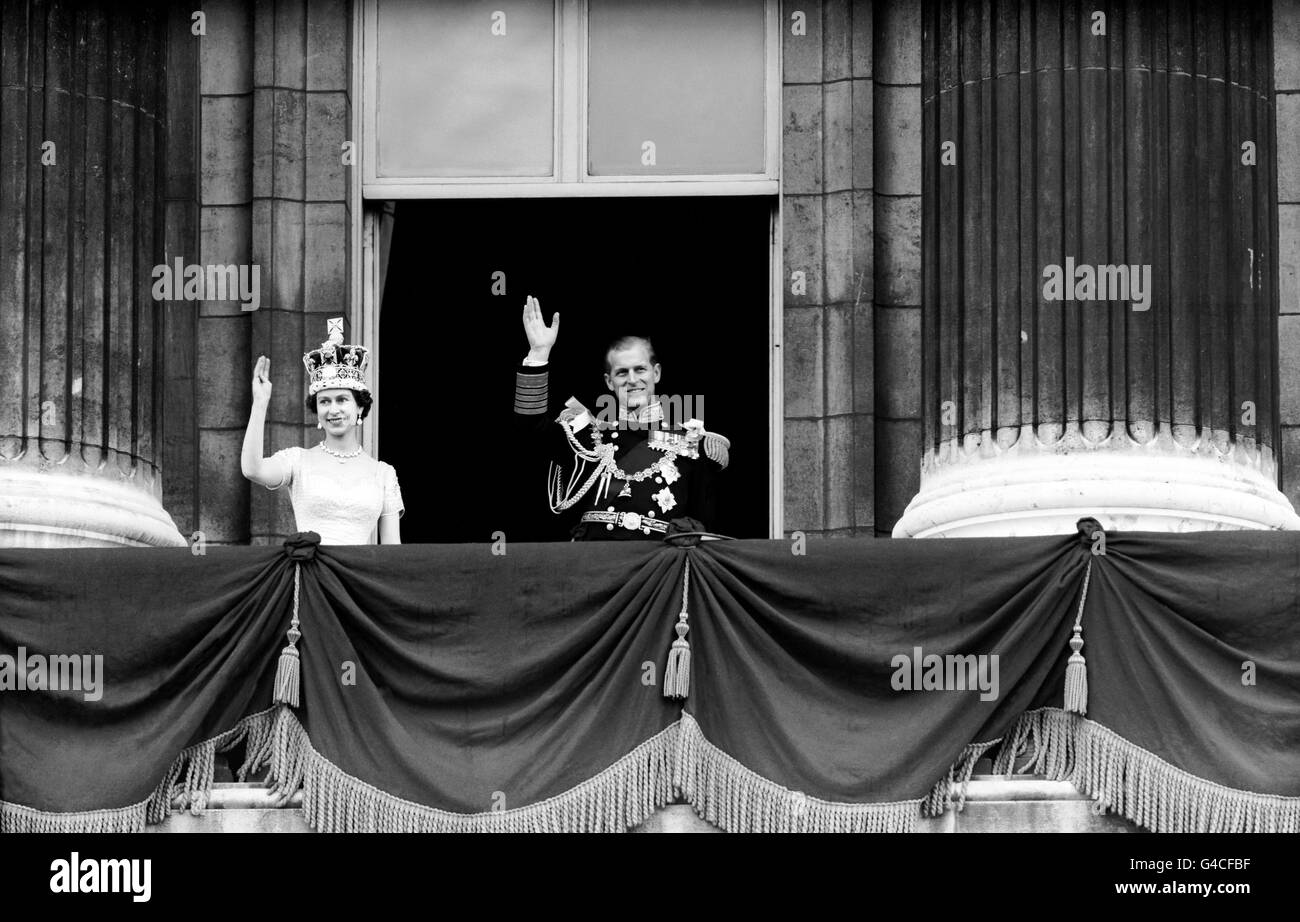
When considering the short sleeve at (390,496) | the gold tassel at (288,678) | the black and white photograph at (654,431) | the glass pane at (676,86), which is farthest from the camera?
the glass pane at (676,86)

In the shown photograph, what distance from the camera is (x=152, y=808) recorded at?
20.8 m

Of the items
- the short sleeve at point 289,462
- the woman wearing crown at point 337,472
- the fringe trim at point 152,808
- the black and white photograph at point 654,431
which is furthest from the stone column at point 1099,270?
the fringe trim at point 152,808

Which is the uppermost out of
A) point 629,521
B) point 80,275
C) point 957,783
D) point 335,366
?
point 80,275

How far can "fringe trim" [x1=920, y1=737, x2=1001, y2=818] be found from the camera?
2053cm

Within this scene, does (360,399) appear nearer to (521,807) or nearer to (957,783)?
(521,807)

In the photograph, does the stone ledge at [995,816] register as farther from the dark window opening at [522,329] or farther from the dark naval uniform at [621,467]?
the dark window opening at [522,329]

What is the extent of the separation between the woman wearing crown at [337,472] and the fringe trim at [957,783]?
12.1 ft

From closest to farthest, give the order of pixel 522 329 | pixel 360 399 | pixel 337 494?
1. pixel 337 494
2. pixel 360 399
3. pixel 522 329

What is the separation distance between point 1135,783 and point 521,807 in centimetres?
338

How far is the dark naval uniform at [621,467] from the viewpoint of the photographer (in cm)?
2253

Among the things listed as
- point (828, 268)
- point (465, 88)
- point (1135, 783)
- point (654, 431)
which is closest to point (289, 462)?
point (654, 431)

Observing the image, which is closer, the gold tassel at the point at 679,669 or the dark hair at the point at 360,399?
the gold tassel at the point at 679,669

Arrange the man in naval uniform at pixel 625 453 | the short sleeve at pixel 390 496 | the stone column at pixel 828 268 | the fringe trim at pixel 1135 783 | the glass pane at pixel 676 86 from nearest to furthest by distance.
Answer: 1. the fringe trim at pixel 1135 783
2. the short sleeve at pixel 390 496
3. the man in naval uniform at pixel 625 453
4. the stone column at pixel 828 268
5. the glass pane at pixel 676 86

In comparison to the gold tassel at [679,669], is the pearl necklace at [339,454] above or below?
above
